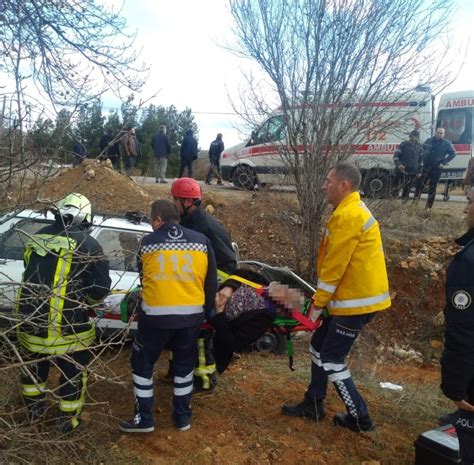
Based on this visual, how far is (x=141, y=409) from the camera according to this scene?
3.60m

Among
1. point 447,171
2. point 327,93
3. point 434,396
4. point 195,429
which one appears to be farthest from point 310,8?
point 447,171

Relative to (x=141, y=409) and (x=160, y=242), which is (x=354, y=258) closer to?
(x=160, y=242)

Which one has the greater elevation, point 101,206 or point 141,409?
point 101,206

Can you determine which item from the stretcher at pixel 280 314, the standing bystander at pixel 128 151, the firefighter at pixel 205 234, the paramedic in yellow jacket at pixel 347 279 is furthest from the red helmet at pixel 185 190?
the standing bystander at pixel 128 151

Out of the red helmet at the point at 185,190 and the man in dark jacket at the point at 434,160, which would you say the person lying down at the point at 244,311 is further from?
the man in dark jacket at the point at 434,160

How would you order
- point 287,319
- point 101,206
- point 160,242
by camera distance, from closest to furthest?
1. point 160,242
2. point 287,319
3. point 101,206

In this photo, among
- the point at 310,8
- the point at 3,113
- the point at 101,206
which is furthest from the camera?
the point at 101,206

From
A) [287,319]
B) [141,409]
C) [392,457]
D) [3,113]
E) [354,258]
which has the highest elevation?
[3,113]

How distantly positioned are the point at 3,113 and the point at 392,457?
3264 mm

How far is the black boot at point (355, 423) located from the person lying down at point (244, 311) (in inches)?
33.6

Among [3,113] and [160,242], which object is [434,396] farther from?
[3,113]

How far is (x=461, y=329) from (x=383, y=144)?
951 centimetres

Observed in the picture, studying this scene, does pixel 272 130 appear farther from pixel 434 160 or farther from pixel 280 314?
pixel 434 160

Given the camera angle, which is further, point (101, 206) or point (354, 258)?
point (101, 206)
